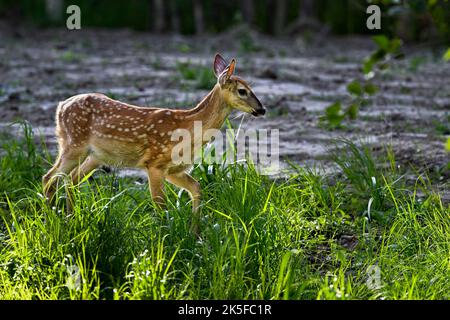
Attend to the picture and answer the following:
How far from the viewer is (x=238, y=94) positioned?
284 inches

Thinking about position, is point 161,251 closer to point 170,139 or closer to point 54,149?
point 170,139

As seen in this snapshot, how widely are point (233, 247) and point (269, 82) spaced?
9085mm

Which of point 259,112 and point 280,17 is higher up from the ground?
point 280,17

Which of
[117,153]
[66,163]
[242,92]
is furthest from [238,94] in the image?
[66,163]

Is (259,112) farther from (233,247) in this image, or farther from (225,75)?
(233,247)

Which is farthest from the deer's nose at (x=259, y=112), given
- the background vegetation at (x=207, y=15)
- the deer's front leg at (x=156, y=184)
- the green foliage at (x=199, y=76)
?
the background vegetation at (x=207, y=15)

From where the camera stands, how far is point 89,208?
20.3 ft

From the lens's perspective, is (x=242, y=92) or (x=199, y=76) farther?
(x=199, y=76)

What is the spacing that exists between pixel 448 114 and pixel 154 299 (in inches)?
286

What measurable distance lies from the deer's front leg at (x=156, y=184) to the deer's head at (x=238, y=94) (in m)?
0.74

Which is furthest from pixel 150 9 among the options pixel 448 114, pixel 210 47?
pixel 448 114

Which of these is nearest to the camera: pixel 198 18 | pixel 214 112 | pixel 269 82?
pixel 214 112

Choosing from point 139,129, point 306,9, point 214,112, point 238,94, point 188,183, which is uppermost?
point 306,9

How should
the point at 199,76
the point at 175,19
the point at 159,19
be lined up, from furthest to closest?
the point at 175,19 → the point at 159,19 → the point at 199,76
